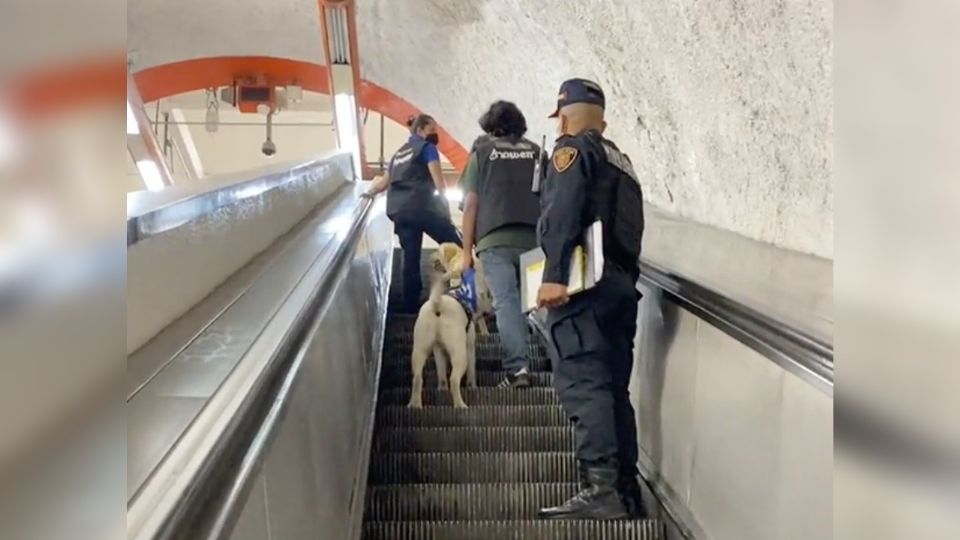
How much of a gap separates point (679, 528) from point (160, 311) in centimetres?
173

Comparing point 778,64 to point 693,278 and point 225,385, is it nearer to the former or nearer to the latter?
A: point 693,278

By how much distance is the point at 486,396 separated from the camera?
4953 mm

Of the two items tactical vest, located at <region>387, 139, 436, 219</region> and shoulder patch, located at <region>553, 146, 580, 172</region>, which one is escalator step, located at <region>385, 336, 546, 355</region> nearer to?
tactical vest, located at <region>387, 139, 436, 219</region>

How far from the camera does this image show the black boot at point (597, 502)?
3.36 m

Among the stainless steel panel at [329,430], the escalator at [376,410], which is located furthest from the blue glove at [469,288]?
the stainless steel panel at [329,430]

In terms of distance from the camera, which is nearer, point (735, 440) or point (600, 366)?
point (735, 440)

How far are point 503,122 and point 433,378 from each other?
1432 mm

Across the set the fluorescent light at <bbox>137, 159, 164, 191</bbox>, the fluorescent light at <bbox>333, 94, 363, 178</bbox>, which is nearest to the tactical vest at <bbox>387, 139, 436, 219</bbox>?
the fluorescent light at <bbox>333, 94, 363, 178</bbox>

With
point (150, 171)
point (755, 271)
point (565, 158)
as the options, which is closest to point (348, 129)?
point (150, 171)

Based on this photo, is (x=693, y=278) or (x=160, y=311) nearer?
(x=160, y=311)

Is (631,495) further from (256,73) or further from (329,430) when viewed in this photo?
(256,73)

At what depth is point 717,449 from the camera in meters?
2.84

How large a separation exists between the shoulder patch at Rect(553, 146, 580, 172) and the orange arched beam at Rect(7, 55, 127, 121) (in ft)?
9.02

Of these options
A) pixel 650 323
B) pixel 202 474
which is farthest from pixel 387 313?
pixel 202 474
